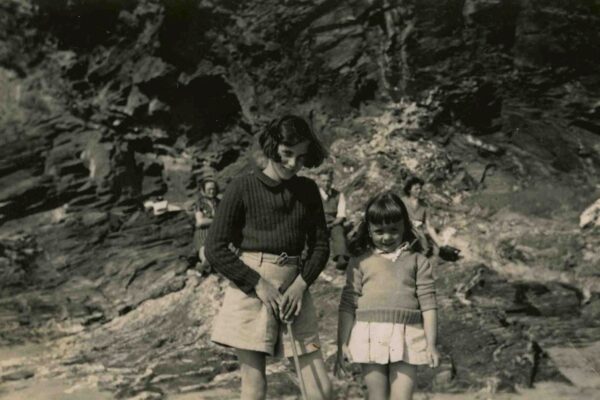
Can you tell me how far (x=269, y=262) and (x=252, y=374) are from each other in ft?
1.30

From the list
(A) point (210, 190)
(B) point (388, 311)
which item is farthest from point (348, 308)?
(A) point (210, 190)

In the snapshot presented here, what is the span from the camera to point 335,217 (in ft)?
22.1

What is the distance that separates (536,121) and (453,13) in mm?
1523

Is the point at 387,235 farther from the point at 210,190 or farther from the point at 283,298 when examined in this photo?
the point at 210,190

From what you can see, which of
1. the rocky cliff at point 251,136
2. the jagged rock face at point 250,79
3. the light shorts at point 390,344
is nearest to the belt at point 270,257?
the light shorts at point 390,344

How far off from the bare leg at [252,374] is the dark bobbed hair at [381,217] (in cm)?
59

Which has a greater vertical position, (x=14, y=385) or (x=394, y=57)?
(x=394, y=57)

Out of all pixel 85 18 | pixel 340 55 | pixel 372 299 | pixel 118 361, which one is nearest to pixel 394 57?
pixel 340 55

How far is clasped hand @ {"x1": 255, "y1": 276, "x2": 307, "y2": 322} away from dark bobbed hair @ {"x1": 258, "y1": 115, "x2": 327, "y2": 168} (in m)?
0.44

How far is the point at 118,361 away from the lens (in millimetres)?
5613

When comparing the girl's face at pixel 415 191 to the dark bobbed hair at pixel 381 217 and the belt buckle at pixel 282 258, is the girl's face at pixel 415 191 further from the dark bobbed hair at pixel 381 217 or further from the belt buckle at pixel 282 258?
the belt buckle at pixel 282 258

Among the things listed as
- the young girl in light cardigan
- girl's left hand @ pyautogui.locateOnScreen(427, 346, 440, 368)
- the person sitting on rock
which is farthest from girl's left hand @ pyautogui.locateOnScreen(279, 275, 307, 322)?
the person sitting on rock

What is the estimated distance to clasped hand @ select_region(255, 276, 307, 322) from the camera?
2.37 m

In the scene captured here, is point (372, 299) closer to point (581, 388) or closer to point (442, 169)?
point (581, 388)
